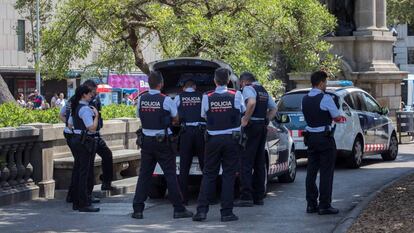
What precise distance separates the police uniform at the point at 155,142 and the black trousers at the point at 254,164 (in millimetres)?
1296

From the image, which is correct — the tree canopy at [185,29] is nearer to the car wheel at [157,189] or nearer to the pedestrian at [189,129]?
the car wheel at [157,189]

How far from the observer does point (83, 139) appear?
35.9 ft

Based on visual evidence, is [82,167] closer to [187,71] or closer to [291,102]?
[187,71]

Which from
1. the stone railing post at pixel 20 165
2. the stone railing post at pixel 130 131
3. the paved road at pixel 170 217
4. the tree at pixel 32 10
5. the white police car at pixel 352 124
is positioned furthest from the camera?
the tree at pixel 32 10

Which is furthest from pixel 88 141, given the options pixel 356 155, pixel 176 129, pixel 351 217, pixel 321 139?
pixel 356 155

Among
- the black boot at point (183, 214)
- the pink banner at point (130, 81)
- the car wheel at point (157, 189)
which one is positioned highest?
the pink banner at point (130, 81)

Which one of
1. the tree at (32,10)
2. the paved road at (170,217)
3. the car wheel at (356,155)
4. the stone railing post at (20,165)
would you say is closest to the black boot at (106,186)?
the paved road at (170,217)

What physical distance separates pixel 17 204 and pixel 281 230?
4379mm

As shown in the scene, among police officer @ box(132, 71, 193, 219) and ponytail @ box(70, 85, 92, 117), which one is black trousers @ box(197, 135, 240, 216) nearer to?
police officer @ box(132, 71, 193, 219)

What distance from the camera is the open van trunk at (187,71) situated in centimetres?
1215

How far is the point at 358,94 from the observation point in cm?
1742

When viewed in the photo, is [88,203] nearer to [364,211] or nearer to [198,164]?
[198,164]

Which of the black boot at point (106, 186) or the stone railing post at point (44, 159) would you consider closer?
the stone railing post at point (44, 159)

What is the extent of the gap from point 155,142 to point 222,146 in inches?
35.5
